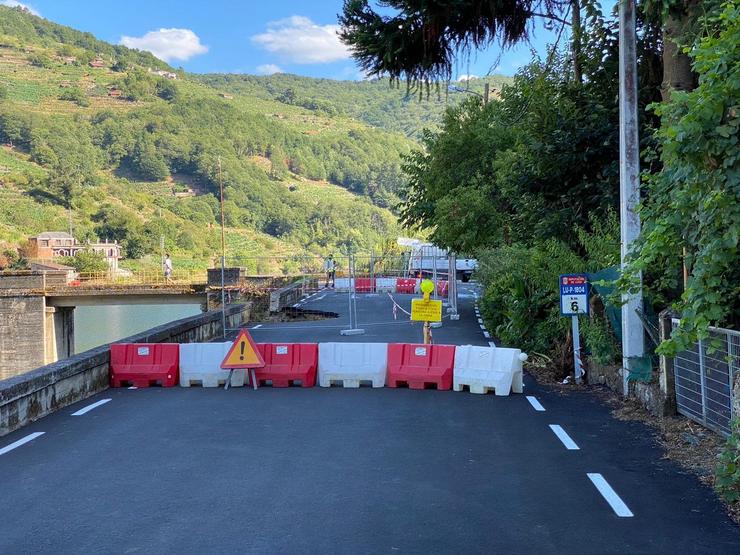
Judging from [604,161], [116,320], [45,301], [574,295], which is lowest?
[116,320]

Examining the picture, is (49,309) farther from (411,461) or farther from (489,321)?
(411,461)

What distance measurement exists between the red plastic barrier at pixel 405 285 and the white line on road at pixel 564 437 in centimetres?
3932

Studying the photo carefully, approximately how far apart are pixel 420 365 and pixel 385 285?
3796cm

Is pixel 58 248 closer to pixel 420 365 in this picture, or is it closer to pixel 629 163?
pixel 420 365

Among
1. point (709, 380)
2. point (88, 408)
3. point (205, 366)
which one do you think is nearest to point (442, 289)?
point (205, 366)

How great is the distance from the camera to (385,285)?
51.8m

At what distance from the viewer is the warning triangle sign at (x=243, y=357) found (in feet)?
44.9

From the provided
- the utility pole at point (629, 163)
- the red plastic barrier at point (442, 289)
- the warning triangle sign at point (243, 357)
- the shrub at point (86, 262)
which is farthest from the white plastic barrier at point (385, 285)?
the shrub at point (86, 262)

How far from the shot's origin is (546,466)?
26.9 feet

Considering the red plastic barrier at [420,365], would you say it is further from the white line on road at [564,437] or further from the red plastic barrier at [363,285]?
the red plastic barrier at [363,285]

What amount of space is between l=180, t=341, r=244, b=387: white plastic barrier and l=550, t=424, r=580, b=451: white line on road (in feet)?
19.5

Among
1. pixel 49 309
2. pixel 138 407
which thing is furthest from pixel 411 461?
pixel 49 309

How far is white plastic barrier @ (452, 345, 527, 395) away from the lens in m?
13.0

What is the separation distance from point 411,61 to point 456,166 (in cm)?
1975
